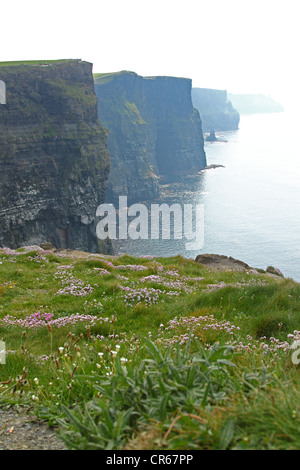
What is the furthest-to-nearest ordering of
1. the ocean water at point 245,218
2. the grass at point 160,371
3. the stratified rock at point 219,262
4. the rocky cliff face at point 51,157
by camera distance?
the ocean water at point 245,218 < the rocky cliff face at point 51,157 < the stratified rock at point 219,262 < the grass at point 160,371

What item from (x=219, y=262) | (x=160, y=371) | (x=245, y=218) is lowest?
(x=245, y=218)

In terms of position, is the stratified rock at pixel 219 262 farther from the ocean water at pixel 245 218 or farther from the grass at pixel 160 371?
the ocean water at pixel 245 218

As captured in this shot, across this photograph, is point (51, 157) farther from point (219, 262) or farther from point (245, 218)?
point (219, 262)

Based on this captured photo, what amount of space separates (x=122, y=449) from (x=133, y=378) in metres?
0.96

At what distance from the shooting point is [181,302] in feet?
41.3

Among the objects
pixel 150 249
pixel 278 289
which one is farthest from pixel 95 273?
pixel 150 249

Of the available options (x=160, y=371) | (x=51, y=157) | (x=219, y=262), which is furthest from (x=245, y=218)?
(x=160, y=371)

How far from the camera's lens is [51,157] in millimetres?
90500

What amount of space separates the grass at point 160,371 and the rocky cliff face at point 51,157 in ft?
227

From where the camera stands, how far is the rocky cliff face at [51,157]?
80438 mm

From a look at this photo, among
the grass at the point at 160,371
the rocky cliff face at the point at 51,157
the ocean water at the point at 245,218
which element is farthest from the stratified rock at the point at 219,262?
the rocky cliff face at the point at 51,157

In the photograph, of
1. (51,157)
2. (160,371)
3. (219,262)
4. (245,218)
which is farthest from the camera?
(245,218)

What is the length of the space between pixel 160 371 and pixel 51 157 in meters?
90.6
